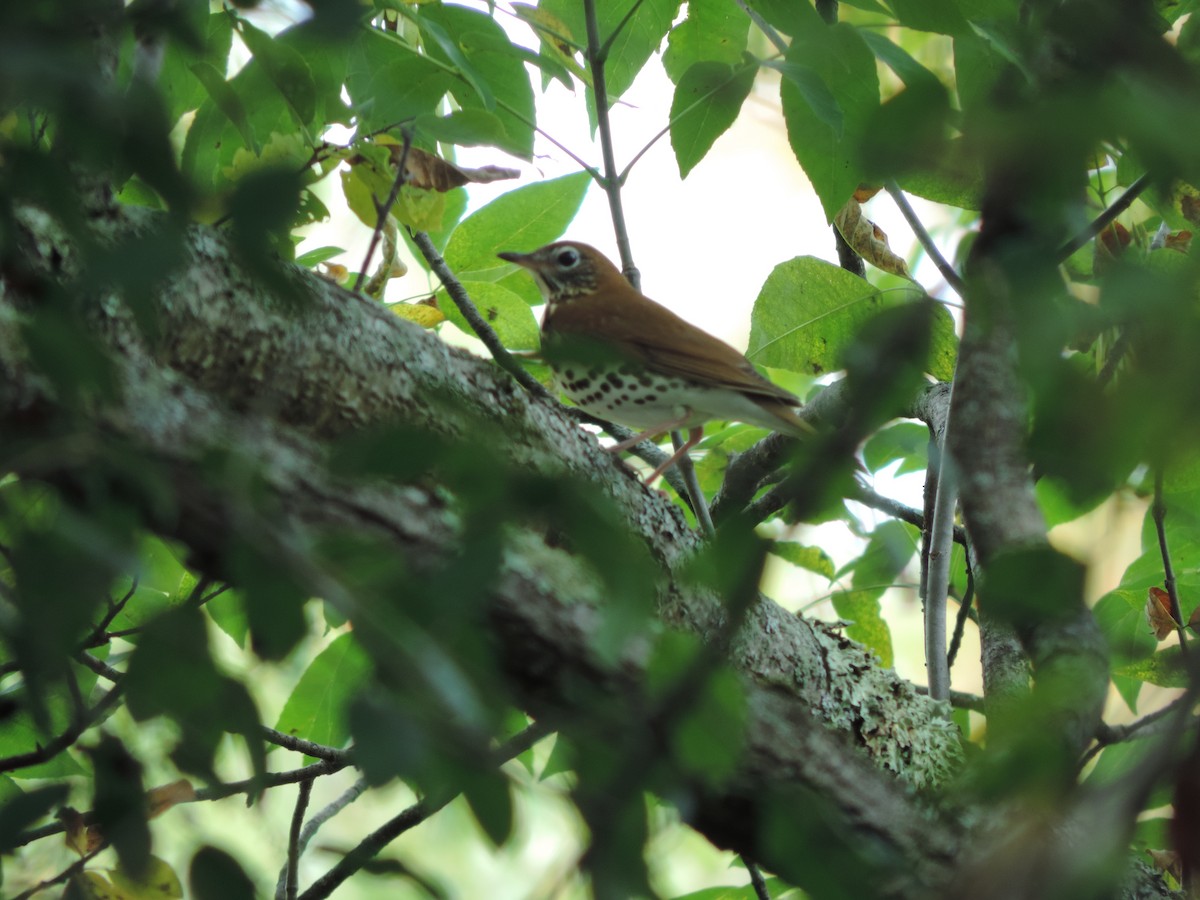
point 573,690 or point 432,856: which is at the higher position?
point 573,690

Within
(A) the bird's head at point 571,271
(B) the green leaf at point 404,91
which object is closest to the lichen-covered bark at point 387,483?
(B) the green leaf at point 404,91

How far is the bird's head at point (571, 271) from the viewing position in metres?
3.64

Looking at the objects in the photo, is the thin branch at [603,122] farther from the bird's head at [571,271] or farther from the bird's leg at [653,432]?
the bird's head at [571,271]

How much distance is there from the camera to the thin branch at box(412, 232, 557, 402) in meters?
2.28

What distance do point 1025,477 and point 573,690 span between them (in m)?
0.55

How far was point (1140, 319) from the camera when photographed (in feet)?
2.32

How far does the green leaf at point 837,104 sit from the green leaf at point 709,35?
42 centimetres

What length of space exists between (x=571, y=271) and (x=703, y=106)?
5.28ft

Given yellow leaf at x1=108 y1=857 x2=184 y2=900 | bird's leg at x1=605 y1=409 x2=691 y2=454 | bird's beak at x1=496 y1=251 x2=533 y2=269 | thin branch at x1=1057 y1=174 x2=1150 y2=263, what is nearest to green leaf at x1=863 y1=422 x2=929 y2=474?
bird's leg at x1=605 y1=409 x2=691 y2=454

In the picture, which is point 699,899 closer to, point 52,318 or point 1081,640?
point 1081,640

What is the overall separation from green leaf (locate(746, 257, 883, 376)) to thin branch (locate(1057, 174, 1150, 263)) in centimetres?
83

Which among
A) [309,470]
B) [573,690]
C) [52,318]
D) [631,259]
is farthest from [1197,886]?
[631,259]

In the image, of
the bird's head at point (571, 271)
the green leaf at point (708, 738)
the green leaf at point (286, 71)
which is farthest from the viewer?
the bird's head at point (571, 271)

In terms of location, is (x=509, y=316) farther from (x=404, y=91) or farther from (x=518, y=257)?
(x=404, y=91)
